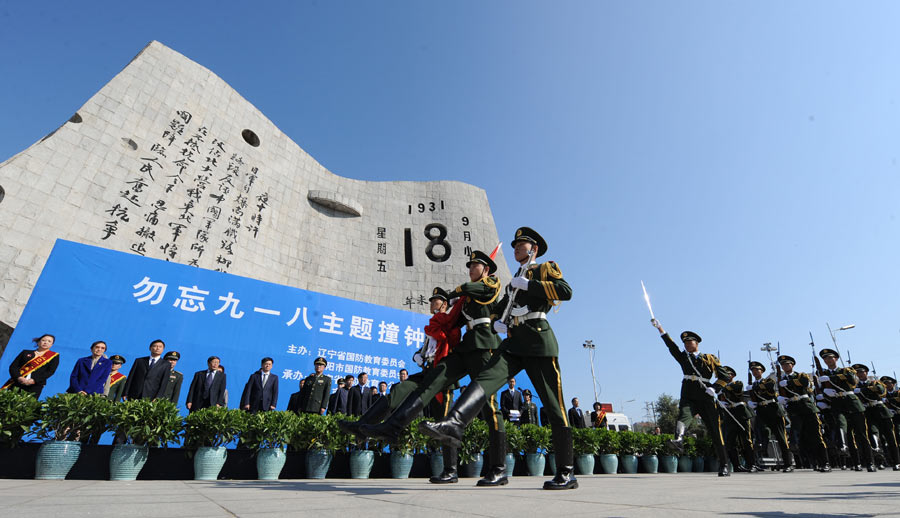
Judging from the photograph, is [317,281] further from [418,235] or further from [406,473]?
[406,473]

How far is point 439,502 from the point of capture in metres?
2.51

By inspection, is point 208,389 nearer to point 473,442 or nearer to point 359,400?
point 359,400

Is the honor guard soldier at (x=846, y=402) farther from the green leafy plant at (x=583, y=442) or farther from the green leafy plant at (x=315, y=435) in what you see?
the green leafy plant at (x=315, y=435)

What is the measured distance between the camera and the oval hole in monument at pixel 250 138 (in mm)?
18516

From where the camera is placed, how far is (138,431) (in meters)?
4.86

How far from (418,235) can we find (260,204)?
7.37 meters

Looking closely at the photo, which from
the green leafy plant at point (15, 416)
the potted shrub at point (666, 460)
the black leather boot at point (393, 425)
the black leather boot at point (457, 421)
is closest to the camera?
the black leather boot at point (457, 421)

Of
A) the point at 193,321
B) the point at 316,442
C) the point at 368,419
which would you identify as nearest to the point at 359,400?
the point at 316,442

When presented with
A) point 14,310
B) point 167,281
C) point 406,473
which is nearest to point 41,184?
point 14,310

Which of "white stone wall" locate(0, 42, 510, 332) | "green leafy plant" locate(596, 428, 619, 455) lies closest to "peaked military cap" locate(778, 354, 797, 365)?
"green leafy plant" locate(596, 428, 619, 455)

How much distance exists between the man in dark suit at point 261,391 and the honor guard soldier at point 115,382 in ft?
6.12

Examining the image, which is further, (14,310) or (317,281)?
(317,281)

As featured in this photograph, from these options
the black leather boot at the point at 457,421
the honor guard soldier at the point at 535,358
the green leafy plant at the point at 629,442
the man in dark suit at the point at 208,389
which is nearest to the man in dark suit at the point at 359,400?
the man in dark suit at the point at 208,389

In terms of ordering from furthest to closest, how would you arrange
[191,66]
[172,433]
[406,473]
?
[191,66], [406,473], [172,433]
